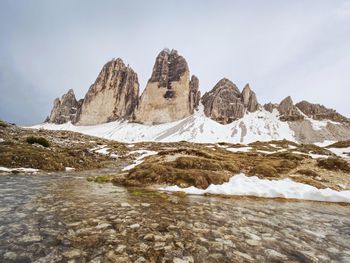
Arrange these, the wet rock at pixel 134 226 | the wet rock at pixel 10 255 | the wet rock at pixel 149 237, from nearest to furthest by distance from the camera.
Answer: the wet rock at pixel 10 255, the wet rock at pixel 149 237, the wet rock at pixel 134 226

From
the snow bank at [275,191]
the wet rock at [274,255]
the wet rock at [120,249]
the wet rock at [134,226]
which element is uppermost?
the wet rock at [120,249]

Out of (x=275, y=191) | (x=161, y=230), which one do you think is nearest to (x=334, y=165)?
(x=275, y=191)

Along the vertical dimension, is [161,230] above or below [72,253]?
below

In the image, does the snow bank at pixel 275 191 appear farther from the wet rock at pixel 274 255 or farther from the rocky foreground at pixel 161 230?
the wet rock at pixel 274 255

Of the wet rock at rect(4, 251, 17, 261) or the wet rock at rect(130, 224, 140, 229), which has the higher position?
the wet rock at rect(4, 251, 17, 261)

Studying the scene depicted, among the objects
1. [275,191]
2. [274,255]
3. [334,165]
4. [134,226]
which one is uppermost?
[334,165]

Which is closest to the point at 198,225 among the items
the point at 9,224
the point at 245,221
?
the point at 245,221

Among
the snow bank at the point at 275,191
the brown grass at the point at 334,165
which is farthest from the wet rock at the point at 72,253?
the brown grass at the point at 334,165

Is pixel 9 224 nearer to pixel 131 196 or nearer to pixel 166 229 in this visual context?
pixel 166 229

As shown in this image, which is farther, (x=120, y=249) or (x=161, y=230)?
(x=161, y=230)

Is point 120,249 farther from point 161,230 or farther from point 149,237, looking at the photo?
point 161,230

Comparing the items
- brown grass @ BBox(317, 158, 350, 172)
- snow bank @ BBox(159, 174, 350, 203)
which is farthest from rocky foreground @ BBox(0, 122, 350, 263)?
brown grass @ BBox(317, 158, 350, 172)

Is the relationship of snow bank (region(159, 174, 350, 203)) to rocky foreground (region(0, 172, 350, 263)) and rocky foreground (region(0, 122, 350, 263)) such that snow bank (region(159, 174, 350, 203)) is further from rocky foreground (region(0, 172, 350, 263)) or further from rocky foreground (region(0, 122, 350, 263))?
rocky foreground (region(0, 172, 350, 263))

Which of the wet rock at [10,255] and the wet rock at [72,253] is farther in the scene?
the wet rock at [72,253]
